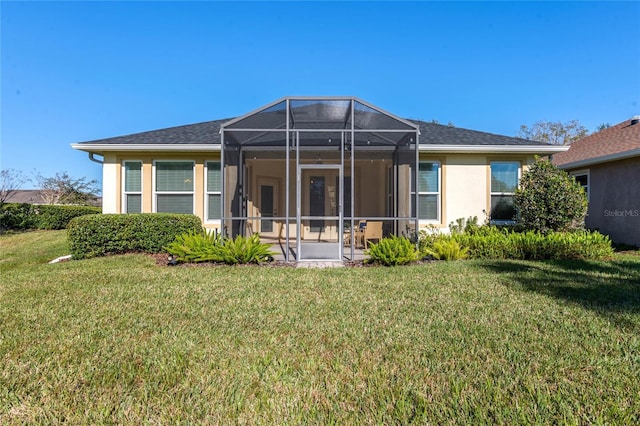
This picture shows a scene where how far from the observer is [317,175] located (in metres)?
10.4

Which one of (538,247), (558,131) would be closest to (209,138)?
(538,247)

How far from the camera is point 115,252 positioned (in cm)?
826

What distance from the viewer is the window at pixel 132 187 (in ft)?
32.4

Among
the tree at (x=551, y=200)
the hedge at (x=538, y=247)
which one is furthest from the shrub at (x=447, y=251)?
the tree at (x=551, y=200)

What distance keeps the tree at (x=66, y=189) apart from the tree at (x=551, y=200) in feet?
92.9

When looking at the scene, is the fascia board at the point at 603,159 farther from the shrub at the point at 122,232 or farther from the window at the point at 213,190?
the shrub at the point at 122,232

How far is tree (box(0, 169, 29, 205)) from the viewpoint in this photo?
66.1 feet

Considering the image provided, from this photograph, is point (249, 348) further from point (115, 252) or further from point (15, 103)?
point (15, 103)

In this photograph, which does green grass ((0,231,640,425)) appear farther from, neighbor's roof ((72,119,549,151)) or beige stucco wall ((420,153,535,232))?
neighbor's roof ((72,119,549,151))

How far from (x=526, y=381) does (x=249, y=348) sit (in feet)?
7.42

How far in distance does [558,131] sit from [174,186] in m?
37.9

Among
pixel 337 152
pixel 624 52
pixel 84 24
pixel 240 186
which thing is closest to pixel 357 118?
pixel 337 152

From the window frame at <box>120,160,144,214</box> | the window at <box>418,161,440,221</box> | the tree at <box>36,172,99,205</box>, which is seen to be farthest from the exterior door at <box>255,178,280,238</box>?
the tree at <box>36,172,99,205</box>

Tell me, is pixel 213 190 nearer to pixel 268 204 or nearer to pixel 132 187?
pixel 268 204
